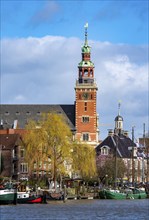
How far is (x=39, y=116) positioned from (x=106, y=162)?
98.3 ft

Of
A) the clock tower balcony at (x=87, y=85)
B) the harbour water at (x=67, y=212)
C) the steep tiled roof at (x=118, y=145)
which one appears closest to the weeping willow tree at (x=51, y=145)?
the harbour water at (x=67, y=212)

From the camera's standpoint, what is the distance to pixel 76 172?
149375 millimetres

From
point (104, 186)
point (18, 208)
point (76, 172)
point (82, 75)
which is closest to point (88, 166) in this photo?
point (76, 172)

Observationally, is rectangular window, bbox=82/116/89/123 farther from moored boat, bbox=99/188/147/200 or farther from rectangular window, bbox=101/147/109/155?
moored boat, bbox=99/188/147/200

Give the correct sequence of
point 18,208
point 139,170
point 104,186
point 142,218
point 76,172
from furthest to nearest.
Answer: point 139,170, point 104,186, point 76,172, point 18,208, point 142,218

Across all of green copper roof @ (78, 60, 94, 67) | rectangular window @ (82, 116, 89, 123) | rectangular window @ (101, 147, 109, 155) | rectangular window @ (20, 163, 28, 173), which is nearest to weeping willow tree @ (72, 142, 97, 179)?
rectangular window @ (20, 163, 28, 173)

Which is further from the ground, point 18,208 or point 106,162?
point 106,162

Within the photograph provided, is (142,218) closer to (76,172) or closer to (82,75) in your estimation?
(76,172)

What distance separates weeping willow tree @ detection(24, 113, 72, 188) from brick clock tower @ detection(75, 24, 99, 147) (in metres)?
55.8

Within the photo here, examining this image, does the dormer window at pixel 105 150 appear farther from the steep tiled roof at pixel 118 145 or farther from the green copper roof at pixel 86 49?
the green copper roof at pixel 86 49

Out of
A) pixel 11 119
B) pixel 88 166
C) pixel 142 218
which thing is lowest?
pixel 142 218

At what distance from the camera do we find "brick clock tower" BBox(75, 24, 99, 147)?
194750 millimetres

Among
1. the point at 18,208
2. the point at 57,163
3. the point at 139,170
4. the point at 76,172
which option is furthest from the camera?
the point at 139,170

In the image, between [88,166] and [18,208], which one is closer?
[18,208]
